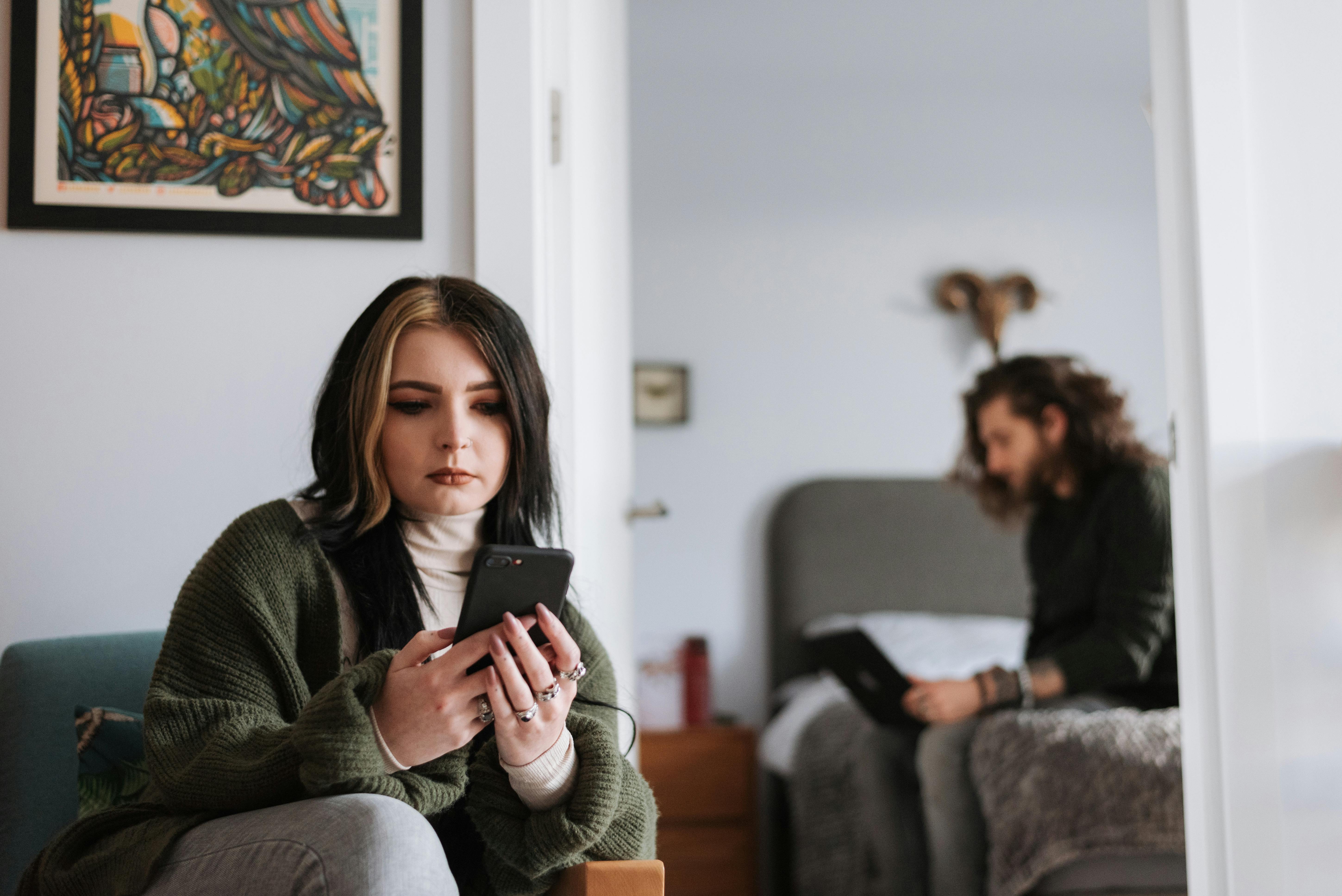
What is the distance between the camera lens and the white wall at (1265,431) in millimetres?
1352

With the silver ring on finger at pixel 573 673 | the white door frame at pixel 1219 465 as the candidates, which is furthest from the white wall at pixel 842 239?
the silver ring on finger at pixel 573 673

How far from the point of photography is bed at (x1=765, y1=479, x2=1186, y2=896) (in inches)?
126

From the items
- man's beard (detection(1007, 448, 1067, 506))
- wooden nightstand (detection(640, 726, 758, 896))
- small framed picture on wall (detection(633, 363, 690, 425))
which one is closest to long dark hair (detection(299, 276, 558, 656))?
man's beard (detection(1007, 448, 1067, 506))

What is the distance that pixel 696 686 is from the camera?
3.03m

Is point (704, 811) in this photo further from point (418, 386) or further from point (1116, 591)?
point (418, 386)

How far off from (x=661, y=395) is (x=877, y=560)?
0.82m

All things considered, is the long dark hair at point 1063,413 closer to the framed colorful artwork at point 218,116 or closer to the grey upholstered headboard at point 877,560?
the grey upholstered headboard at point 877,560

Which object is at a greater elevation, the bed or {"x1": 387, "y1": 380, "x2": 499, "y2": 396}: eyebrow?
{"x1": 387, "y1": 380, "x2": 499, "y2": 396}: eyebrow

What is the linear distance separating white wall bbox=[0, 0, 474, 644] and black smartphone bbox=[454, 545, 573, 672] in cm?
64

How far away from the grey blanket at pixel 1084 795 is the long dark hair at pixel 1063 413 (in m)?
0.56

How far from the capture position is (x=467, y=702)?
0.88m

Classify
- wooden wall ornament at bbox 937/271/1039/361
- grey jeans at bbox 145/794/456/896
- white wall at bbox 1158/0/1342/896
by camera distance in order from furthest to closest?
wooden wall ornament at bbox 937/271/1039/361 < white wall at bbox 1158/0/1342/896 < grey jeans at bbox 145/794/456/896

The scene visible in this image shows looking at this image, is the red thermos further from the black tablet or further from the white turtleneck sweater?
the white turtleneck sweater

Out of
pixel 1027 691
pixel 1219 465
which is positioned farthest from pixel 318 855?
pixel 1027 691
